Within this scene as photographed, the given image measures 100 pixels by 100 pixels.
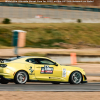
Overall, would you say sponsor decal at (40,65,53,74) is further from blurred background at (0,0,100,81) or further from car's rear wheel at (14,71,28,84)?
blurred background at (0,0,100,81)

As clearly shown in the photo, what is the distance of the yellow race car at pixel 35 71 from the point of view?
11.0m

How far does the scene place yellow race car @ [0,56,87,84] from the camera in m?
11.0

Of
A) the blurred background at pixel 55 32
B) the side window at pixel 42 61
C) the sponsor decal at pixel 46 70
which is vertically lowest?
the sponsor decal at pixel 46 70

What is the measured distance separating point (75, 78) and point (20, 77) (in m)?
2.61

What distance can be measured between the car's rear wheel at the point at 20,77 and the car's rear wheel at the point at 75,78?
A: 2.15 m

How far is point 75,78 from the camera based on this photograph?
12.2 meters

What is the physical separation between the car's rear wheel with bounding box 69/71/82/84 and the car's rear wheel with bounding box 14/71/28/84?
2153 mm

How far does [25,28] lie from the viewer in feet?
136
